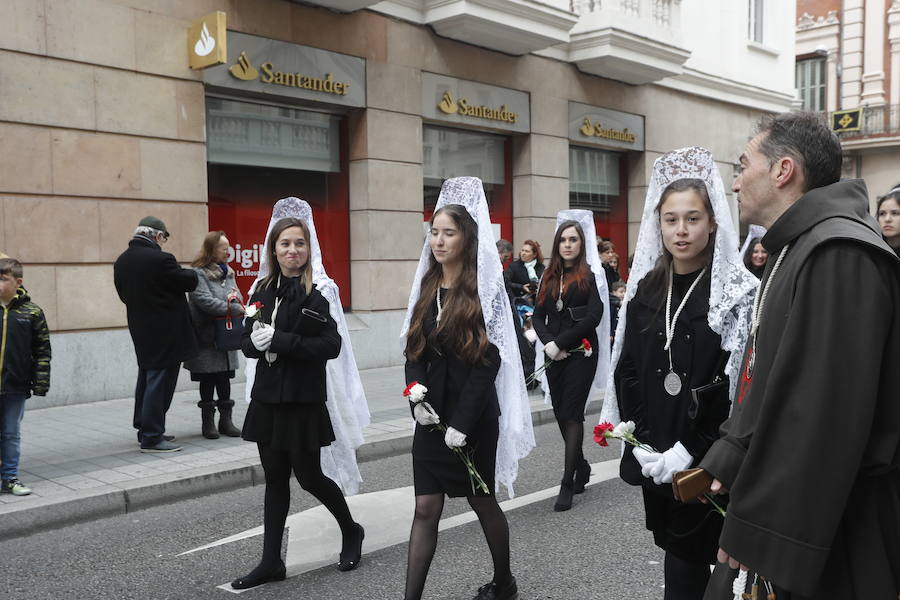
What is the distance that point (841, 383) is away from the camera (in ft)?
5.57

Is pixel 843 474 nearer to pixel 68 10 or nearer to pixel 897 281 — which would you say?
pixel 897 281

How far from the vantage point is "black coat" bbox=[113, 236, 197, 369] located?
7.04 meters

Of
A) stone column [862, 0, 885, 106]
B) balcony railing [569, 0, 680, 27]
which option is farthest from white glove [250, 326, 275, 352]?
stone column [862, 0, 885, 106]

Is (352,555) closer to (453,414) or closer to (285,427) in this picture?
(285,427)

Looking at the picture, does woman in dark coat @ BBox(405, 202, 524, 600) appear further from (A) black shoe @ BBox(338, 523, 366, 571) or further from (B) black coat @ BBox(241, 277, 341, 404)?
(A) black shoe @ BBox(338, 523, 366, 571)

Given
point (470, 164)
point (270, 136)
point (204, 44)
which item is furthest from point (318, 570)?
point (470, 164)

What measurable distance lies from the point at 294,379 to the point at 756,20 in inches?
783

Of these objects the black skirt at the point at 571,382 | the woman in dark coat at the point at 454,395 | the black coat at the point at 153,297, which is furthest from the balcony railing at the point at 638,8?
the woman in dark coat at the point at 454,395

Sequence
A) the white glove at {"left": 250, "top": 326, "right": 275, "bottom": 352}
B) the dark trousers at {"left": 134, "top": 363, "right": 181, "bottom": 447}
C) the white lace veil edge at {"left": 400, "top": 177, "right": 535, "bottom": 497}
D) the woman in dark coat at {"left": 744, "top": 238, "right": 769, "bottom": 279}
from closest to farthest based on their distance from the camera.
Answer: the white lace veil edge at {"left": 400, "top": 177, "right": 535, "bottom": 497} → the white glove at {"left": 250, "top": 326, "right": 275, "bottom": 352} → the dark trousers at {"left": 134, "top": 363, "right": 181, "bottom": 447} → the woman in dark coat at {"left": 744, "top": 238, "right": 769, "bottom": 279}

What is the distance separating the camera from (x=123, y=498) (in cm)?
578

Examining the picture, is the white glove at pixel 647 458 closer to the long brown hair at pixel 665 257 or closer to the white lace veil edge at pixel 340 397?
the long brown hair at pixel 665 257

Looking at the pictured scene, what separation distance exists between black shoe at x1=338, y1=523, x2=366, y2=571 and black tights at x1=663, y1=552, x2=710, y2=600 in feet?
6.65

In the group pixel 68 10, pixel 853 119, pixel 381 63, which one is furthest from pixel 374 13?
pixel 853 119

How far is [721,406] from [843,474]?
1251 millimetres
